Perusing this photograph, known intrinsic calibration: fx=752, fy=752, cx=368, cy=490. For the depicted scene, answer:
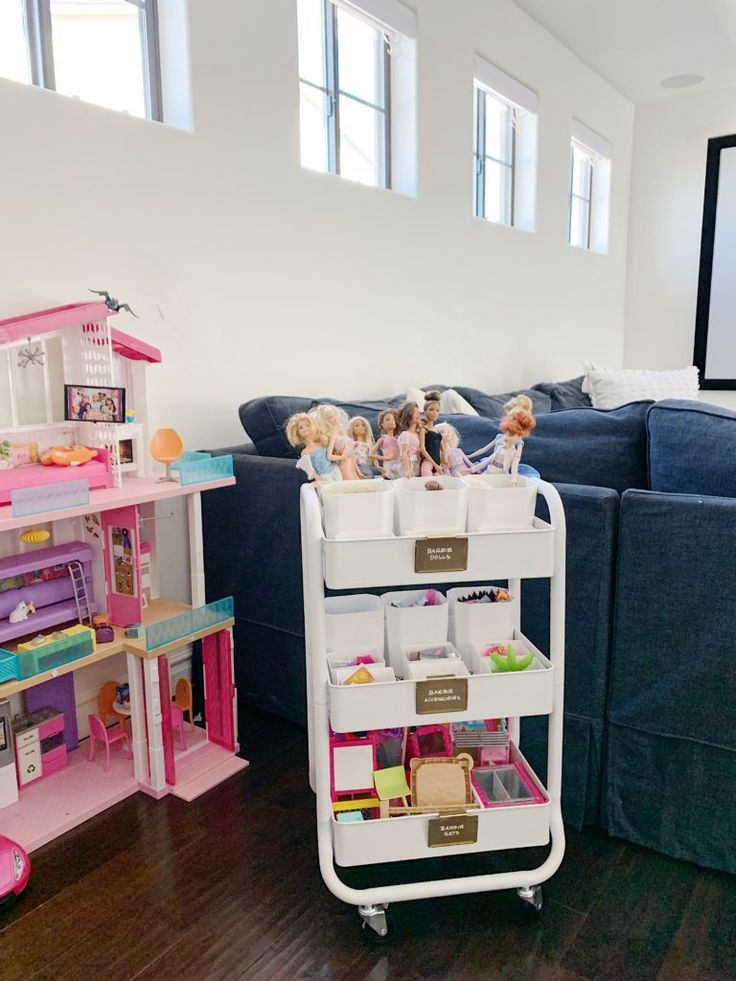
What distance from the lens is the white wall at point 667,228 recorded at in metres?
5.57

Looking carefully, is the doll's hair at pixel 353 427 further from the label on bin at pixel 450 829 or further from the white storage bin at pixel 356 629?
the label on bin at pixel 450 829

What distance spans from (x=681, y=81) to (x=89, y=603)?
5.38 meters

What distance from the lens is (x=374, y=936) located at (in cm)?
142

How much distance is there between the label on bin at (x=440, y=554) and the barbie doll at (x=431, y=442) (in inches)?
8.1

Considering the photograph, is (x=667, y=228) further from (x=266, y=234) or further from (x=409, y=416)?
(x=409, y=416)

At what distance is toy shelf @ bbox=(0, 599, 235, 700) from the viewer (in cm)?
164

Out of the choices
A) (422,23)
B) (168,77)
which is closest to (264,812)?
(168,77)

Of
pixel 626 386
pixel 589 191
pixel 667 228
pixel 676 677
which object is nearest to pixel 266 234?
pixel 676 677

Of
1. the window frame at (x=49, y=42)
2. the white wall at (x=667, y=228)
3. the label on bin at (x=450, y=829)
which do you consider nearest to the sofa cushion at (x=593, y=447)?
the label on bin at (x=450, y=829)

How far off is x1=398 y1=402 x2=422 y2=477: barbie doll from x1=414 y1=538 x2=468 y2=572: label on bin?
0.21 m

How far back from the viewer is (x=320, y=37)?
3.03 metres

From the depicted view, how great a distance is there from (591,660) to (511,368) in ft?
9.49

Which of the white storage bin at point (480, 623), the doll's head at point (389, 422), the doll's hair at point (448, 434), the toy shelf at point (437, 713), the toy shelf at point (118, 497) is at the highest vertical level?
the doll's head at point (389, 422)

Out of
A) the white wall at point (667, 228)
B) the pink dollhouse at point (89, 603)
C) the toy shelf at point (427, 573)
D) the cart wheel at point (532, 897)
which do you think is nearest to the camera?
the toy shelf at point (427, 573)
